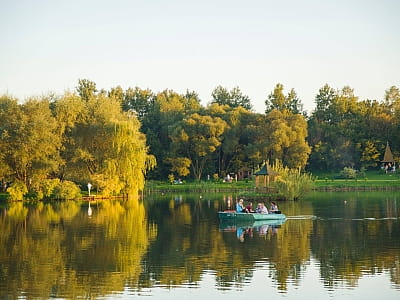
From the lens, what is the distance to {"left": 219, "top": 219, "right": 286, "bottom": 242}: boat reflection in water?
31.0 metres

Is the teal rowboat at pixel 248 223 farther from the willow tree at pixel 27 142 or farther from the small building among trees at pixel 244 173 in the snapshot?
the small building among trees at pixel 244 173

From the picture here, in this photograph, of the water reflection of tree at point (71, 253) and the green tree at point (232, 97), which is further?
the green tree at point (232, 97)

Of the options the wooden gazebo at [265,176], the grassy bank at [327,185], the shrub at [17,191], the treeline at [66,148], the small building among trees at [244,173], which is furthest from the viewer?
the small building among trees at [244,173]

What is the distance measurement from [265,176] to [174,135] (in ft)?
79.9

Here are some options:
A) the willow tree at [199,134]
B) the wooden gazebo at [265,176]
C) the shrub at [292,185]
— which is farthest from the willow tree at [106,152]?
the willow tree at [199,134]

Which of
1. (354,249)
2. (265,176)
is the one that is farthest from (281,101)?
(354,249)

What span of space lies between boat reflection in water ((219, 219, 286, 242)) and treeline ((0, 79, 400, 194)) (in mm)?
25899

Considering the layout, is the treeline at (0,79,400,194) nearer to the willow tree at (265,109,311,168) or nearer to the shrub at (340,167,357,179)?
the willow tree at (265,109,311,168)

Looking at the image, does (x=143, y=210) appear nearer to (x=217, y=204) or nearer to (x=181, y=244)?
(x=217, y=204)

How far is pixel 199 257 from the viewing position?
75.8 ft

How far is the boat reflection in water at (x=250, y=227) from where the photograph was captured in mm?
30980

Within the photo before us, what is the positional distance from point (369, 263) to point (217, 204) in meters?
30.4

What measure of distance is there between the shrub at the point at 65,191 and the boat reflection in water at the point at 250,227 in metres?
26.0

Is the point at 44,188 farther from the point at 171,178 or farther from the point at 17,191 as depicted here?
the point at 171,178
